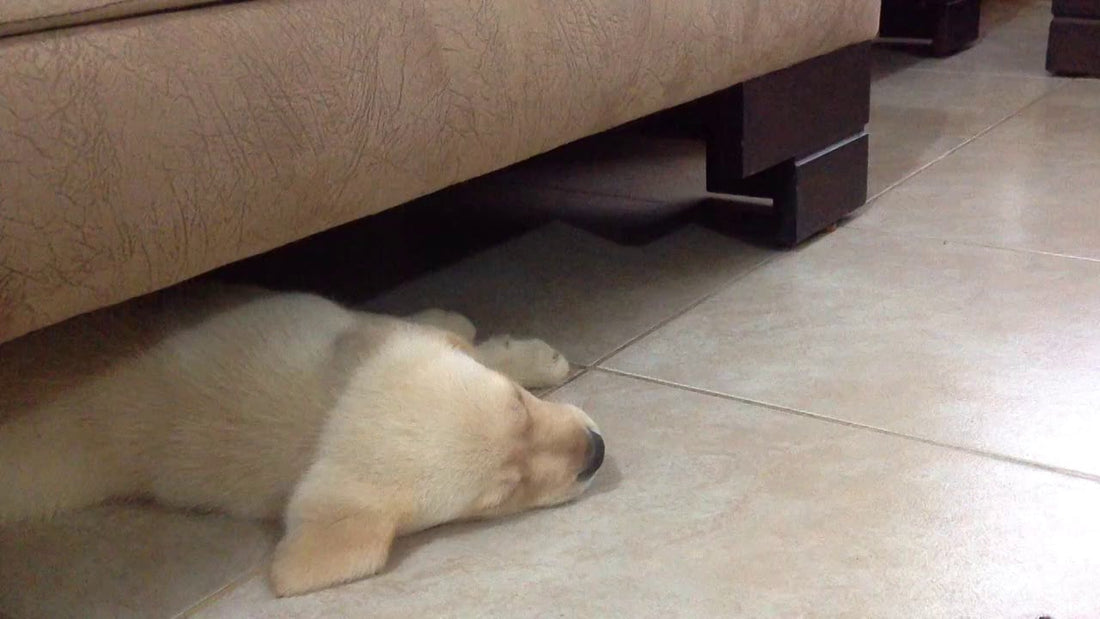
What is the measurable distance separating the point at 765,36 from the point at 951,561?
82cm

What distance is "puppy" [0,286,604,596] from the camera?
41.4 inches

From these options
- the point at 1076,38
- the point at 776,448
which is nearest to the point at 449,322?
the point at 776,448

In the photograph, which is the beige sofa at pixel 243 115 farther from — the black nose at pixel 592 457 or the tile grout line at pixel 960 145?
the tile grout line at pixel 960 145

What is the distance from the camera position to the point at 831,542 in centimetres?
104

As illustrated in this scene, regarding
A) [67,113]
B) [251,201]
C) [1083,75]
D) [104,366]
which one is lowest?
[1083,75]

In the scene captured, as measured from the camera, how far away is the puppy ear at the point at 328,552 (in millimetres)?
998

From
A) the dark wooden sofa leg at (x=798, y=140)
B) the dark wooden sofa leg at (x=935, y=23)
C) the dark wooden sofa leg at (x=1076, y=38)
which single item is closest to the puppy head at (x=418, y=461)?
the dark wooden sofa leg at (x=798, y=140)

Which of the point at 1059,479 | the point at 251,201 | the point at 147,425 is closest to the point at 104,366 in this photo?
the point at 147,425

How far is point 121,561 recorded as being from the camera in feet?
3.55

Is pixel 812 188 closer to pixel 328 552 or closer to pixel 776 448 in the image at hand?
pixel 776 448

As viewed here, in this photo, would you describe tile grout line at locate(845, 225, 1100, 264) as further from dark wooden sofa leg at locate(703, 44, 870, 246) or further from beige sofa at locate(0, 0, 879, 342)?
beige sofa at locate(0, 0, 879, 342)

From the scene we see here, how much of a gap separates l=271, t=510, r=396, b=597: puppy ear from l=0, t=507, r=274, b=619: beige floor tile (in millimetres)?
80

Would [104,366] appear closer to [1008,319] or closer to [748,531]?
[748,531]

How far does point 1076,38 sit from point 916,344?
6.13 ft
